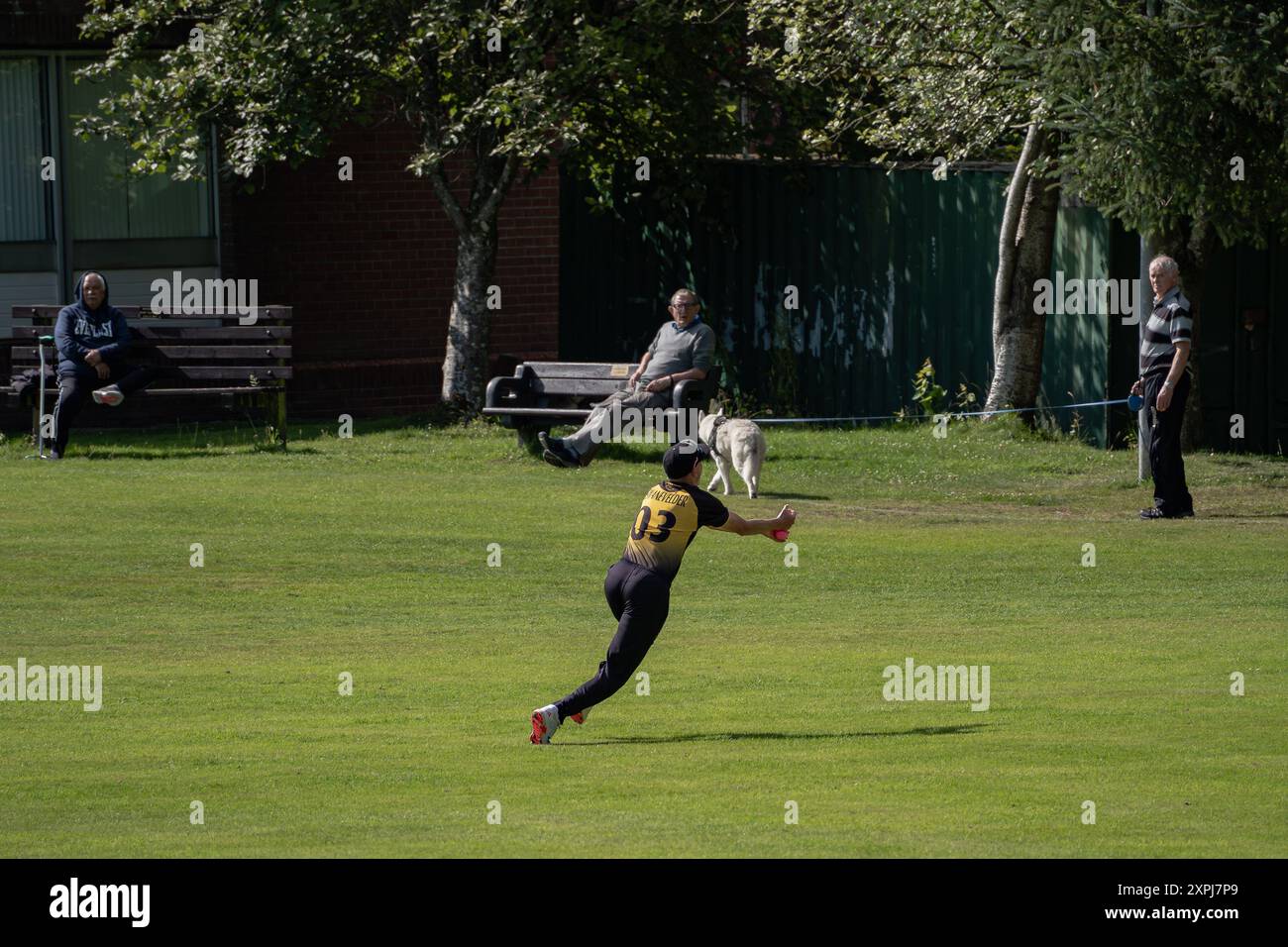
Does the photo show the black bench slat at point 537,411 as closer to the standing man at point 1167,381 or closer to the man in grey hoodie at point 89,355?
the man in grey hoodie at point 89,355

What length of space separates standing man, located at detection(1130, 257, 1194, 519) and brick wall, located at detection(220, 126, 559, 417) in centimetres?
949

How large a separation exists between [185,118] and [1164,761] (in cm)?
1432

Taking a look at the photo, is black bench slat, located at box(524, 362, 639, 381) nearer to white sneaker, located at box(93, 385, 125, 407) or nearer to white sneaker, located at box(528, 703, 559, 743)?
white sneaker, located at box(93, 385, 125, 407)

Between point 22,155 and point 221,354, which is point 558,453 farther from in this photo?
point 22,155

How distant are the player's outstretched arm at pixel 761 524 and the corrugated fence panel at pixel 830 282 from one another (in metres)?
11.8

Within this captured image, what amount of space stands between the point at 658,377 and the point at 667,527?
29.0 feet

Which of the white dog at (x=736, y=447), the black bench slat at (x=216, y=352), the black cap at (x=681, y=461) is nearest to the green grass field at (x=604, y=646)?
the white dog at (x=736, y=447)

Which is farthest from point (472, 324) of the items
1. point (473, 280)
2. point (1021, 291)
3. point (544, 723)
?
point (544, 723)

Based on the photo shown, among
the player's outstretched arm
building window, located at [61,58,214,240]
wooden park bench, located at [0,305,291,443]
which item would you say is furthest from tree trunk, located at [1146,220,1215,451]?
building window, located at [61,58,214,240]

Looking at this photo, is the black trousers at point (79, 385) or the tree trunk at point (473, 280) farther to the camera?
the tree trunk at point (473, 280)

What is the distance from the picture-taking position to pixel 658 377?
1803cm

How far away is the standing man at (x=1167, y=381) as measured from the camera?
15562 mm

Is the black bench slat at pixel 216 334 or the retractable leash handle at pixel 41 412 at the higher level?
the black bench slat at pixel 216 334

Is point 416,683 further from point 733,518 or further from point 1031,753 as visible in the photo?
point 1031,753
